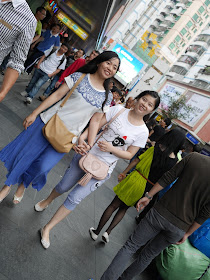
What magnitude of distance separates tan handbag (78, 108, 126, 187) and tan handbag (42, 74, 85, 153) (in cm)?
28

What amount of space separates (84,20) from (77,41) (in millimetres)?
8697

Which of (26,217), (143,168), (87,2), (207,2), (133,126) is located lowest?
(26,217)

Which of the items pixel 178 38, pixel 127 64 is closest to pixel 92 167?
pixel 127 64

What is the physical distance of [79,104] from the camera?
2.14m

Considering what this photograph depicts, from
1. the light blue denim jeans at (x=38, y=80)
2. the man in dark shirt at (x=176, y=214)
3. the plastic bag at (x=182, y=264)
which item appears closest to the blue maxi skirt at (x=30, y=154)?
the man in dark shirt at (x=176, y=214)

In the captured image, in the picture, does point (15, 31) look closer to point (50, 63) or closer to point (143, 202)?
point (143, 202)

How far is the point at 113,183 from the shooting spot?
18.0ft

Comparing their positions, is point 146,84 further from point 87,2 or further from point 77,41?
point 87,2

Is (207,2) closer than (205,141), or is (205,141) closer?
(205,141)

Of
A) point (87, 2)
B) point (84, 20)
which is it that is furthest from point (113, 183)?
point (84, 20)

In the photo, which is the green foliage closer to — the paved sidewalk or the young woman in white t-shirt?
the paved sidewalk

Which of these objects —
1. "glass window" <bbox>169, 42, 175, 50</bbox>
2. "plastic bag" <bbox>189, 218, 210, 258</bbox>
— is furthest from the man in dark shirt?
"glass window" <bbox>169, 42, 175, 50</bbox>

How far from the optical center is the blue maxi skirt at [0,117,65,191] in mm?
2232

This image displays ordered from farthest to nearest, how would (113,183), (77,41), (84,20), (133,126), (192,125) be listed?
1. (192,125)
2. (77,41)
3. (84,20)
4. (113,183)
5. (133,126)
